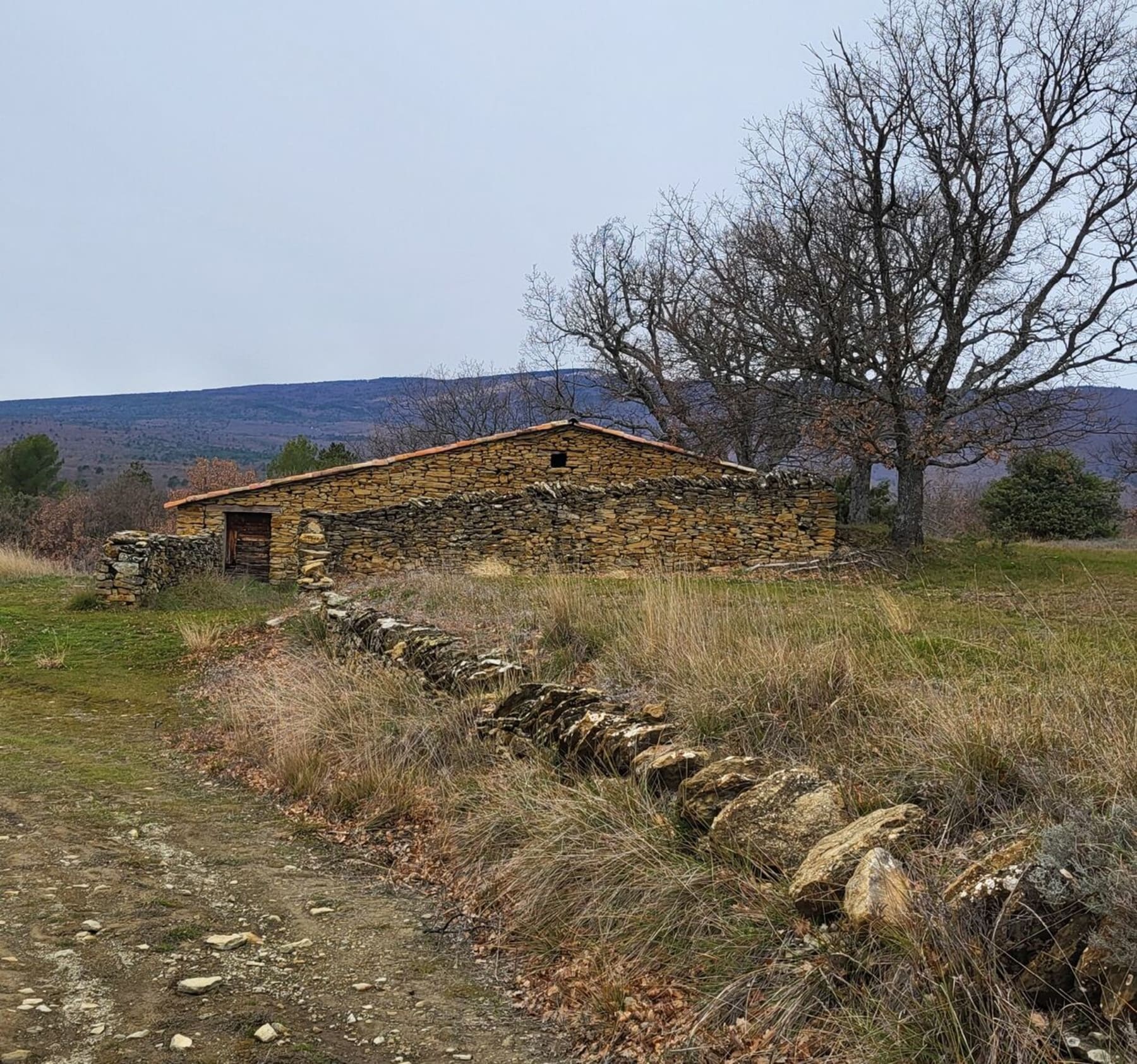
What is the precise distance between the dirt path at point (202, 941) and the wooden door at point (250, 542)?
15.4 m

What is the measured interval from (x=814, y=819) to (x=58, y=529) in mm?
35883

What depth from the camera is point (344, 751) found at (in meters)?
6.43

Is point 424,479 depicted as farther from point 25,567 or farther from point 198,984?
point 198,984

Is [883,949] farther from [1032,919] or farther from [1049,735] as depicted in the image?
[1049,735]

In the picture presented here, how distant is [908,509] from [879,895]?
Answer: 16681 mm

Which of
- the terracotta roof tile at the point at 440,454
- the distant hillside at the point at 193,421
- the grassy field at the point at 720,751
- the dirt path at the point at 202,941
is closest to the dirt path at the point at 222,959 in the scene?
the dirt path at the point at 202,941

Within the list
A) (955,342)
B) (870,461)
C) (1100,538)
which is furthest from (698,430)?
(1100,538)

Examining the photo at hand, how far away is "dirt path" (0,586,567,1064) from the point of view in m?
3.31

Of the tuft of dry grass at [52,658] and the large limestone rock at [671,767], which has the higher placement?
the large limestone rock at [671,767]

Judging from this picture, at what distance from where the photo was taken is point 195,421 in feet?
477

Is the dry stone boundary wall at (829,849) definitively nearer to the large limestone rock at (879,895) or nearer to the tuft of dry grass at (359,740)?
the large limestone rock at (879,895)

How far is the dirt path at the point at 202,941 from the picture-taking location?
3307 millimetres

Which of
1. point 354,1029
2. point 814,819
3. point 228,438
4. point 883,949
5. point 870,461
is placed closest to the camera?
point 883,949

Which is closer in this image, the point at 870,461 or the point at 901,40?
the point at 901,40
